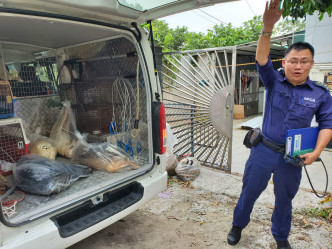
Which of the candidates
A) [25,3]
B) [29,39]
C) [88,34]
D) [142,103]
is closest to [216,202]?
[142,103]

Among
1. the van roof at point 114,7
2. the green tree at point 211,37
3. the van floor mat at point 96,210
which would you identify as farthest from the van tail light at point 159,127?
the green tree at point 211,37

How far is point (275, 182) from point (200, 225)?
3.48 feet

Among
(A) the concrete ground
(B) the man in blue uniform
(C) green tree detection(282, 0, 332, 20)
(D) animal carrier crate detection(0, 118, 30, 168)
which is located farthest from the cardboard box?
(D) animal carrier crate detection(0, 118, 30, 168)

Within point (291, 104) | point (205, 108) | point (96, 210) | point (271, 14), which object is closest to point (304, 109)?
point (291, 104)

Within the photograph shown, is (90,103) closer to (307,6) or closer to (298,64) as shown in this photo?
(298,64)

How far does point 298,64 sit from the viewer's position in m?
1.95

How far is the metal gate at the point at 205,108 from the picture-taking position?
378cm

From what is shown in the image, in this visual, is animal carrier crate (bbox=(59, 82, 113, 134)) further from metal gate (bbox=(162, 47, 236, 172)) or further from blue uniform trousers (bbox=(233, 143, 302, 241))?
blue uniform trousers (bbox=(233, 143, 302, 241))

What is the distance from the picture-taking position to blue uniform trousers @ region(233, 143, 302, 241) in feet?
6.80

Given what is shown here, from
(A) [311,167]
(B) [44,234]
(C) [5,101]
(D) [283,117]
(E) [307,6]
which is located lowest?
(A) [311,167]

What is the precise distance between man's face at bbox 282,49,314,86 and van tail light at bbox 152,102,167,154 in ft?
3.89

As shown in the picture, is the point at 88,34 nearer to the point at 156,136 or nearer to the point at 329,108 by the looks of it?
the point at 156,136

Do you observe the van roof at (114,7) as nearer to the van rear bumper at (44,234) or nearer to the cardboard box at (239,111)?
the van rear bumper at (44,234)

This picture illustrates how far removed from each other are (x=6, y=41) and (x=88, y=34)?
4.24 ft
